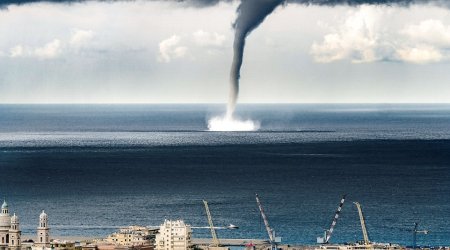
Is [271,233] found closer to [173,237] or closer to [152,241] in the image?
[152,241]

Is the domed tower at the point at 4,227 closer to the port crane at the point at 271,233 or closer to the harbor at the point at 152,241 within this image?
the harbor at the point at 152,241

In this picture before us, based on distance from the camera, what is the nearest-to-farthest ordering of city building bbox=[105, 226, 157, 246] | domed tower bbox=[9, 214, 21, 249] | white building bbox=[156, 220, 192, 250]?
Result: 1. domed tower bbox=[9, 214, 21, 249]
2. white building bbox=[156, 220, 192, 250]
3. city building bbox=[105, 226, 157, 246]

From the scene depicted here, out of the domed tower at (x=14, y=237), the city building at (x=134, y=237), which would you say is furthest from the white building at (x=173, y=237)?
the domed tower at (x=14, y=237)

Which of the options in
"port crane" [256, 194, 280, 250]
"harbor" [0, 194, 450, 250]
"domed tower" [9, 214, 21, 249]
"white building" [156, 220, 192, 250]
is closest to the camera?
"domed tower" [9, 214, 21, 249]

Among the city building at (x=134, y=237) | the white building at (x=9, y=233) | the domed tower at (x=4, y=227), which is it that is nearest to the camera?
the white building at (x=9, y=233)

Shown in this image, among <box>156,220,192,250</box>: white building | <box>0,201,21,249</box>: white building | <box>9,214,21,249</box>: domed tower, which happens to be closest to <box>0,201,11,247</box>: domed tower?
<box>0,201,21,249</box>: white building

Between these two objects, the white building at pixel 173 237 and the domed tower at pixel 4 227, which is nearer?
the domed tower at pixel 4 227

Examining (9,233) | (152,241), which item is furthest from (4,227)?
(152,241)

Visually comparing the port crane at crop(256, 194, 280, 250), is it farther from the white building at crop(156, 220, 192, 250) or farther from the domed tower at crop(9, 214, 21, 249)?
the domed tower at crop(9, 214, 21, 249)

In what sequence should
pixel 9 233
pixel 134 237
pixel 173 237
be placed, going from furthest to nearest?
pixel 134 237 < pixel 173 237 < pixel 9 233

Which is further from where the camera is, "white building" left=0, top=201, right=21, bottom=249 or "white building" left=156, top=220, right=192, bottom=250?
"white building" left=156, top=220, right=192, bottom=250
